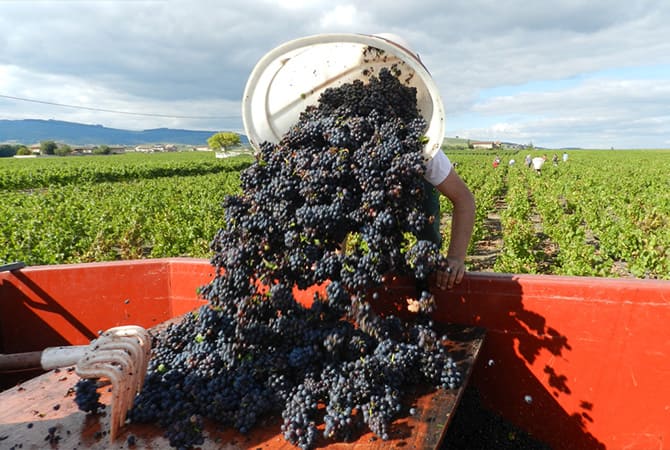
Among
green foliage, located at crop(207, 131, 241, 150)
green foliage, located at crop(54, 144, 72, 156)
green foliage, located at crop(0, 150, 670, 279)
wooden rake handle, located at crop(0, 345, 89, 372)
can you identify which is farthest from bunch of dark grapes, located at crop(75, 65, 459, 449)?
green foliage, located at crop(207, 131, 241, 150)

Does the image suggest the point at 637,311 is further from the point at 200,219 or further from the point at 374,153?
the point at 200,219

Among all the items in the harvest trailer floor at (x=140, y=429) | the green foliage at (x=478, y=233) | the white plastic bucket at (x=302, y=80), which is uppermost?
the white plastic bucket at (x=302, y=80)

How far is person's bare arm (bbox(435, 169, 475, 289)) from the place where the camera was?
7.17ft

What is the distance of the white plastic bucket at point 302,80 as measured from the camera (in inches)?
97.4

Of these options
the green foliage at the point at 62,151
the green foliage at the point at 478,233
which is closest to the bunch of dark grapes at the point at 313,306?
the green foliage at the point at 478,233

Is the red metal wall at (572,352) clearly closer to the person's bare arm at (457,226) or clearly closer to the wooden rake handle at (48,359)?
the person's bare arm at (457,226)

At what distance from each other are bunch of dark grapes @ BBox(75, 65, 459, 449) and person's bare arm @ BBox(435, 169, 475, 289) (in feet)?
0.68

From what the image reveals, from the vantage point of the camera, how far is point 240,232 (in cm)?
215

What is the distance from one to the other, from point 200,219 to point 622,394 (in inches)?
353

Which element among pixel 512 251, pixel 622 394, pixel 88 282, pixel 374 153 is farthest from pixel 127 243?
pixel 622 394

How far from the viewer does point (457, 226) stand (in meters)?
2.34

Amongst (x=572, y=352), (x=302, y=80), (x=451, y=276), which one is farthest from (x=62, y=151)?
(x=572, y=352)

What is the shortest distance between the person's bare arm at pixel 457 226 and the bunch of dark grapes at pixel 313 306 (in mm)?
208

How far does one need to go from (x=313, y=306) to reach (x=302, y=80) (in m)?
1.33
